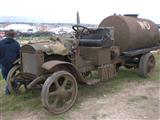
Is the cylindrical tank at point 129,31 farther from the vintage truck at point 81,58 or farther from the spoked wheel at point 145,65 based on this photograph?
the spoked wheel at point 145,65

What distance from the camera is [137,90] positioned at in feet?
25.7

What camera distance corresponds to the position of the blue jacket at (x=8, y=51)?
716cm

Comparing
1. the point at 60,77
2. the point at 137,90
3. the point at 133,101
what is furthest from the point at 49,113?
the point at 137,90

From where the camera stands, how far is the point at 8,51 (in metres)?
7.17

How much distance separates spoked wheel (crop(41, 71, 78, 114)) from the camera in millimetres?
5853

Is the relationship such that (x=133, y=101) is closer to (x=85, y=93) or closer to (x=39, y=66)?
(x=85, y=93)

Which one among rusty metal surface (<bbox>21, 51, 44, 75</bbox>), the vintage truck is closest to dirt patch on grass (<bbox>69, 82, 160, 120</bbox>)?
the vintage truck

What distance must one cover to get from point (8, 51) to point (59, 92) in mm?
1853

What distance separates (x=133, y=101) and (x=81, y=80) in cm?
127

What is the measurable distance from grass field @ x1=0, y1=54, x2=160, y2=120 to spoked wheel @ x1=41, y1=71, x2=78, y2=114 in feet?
0.55

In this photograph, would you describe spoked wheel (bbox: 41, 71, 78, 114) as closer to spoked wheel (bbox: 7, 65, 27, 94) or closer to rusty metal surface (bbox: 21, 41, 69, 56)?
rusty metal surface (bbox: 21, 41, 69, 56)

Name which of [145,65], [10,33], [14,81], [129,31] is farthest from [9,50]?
[145,65]

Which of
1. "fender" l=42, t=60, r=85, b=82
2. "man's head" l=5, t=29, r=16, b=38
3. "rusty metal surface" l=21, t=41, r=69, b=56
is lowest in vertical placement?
"fender" l=42, t=60, r=85, b=82

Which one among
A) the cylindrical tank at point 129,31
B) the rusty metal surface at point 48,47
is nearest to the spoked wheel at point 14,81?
the rusty metal surface at point 48,47
